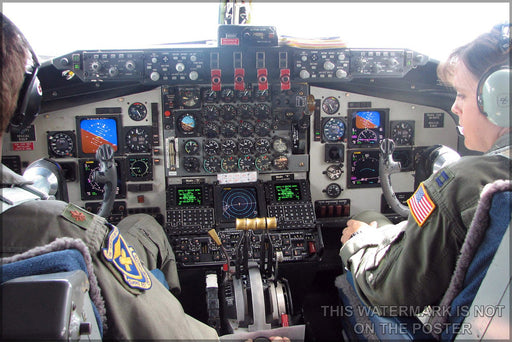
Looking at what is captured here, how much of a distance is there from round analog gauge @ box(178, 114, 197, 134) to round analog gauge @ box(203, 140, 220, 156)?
159mm

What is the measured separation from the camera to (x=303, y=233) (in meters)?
3.05

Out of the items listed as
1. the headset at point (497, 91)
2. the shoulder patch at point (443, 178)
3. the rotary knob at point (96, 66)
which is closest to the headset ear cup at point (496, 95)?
the headset at point (497, 91)

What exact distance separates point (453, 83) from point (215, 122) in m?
2.04

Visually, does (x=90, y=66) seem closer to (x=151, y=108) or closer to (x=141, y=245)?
(x=151, y=108)

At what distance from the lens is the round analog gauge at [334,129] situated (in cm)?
322

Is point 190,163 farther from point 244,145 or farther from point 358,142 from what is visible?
point 358,142

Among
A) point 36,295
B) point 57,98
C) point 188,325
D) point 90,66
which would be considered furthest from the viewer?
point 57,98

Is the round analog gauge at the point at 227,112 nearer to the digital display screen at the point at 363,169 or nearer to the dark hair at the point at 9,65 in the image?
the digital display screen at the point at 363,169

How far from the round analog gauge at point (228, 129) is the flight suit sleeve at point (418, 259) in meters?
1.87

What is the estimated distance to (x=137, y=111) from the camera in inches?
121

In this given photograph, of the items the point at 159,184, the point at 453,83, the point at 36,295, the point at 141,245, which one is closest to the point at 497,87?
the point at 453,83

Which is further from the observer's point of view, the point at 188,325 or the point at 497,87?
the point at 188,325

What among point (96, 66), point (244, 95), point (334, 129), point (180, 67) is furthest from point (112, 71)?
point (334, 129)

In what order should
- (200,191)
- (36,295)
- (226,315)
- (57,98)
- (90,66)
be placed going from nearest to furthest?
(36,295), (226,315), (90,66), (57,98), (200,191)
